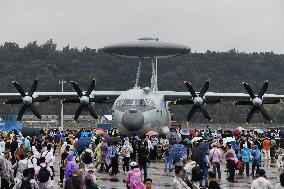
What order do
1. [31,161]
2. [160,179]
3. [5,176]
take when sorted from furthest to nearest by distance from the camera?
[160,179] < [31,161] < [5,176]

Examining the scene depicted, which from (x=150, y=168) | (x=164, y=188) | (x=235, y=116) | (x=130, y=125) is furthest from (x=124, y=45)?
(x=235, y=116)

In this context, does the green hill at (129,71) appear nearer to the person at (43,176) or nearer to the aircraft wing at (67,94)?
the aircraft wing at (67,94)

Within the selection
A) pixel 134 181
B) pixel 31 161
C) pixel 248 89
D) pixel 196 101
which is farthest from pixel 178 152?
pixel 248 89

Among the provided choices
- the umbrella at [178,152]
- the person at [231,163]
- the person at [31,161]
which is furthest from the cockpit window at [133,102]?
the person at [31,161]

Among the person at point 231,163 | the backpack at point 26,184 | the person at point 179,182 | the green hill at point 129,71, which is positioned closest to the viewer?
the person at point 179,182

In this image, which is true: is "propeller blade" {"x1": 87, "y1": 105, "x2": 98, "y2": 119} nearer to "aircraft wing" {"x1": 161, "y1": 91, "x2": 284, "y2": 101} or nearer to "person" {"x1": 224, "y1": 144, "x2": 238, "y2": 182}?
"aircraft wing" {"x1": 161, "y1": 91, "x2": 284, "y2": 101}

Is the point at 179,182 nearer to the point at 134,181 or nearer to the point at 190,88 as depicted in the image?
the point at 134,181

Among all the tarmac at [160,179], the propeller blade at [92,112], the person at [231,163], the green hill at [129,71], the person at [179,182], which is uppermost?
the green hill at [129,71]

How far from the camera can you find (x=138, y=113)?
113 ft

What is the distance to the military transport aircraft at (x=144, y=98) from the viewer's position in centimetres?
3525

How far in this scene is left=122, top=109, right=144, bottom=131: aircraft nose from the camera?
111ft

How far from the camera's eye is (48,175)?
53.9ft

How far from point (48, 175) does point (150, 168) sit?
13.4 meters

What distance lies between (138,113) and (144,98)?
1946mm
